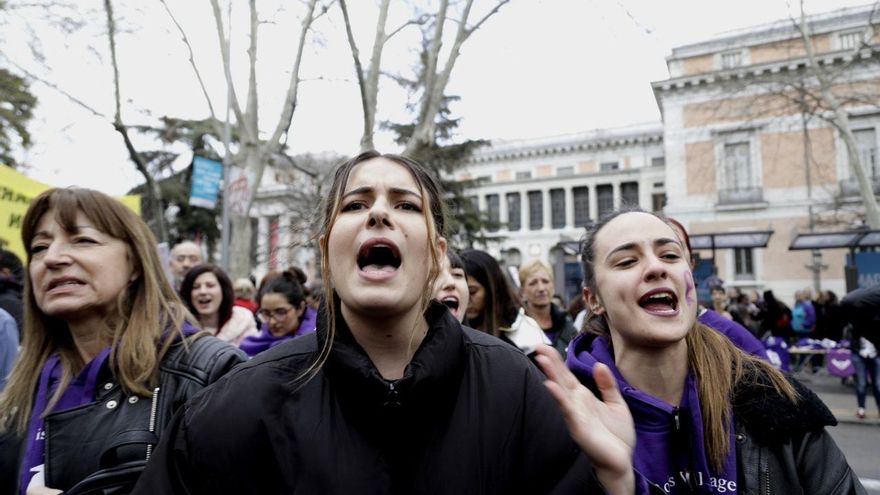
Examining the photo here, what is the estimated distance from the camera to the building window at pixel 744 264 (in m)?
32.2

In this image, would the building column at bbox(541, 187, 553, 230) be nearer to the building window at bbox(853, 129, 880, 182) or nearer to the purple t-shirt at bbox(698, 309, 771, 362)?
the building window at bbox(853, 129, 880, 182)

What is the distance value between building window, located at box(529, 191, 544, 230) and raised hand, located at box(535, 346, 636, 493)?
5489cm

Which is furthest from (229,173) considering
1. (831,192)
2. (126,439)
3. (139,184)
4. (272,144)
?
(831,192)

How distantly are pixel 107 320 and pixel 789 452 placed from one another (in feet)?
8.02

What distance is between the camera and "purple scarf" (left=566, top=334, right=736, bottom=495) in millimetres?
1945

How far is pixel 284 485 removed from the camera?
4.76 feet

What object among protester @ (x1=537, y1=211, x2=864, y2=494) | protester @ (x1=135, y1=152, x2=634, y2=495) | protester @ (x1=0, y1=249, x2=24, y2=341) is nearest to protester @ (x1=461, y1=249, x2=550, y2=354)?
protester @ (x1=537, y1=211, x2=864, y2=494)

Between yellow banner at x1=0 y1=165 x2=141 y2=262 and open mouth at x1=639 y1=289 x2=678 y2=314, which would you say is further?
yellow banner at x1=0 y1=165 x2=141 y2=262

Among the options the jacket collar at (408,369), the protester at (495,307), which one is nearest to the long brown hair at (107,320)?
the jacket collar at (408,369)

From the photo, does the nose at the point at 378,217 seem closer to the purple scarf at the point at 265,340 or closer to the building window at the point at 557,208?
the purple scarf at the point at 265,340

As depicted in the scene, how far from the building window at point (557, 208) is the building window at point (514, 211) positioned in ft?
10.0

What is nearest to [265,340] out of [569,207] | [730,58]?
[730,58]

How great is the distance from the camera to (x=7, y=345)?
2.92 meters

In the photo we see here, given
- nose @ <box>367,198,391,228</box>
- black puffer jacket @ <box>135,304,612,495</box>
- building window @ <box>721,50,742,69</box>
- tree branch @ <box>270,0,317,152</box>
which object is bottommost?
black puffer jacket @ <box>135,304,612,495</box>
